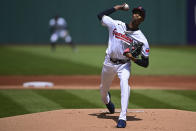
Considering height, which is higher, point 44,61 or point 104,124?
point 104,124

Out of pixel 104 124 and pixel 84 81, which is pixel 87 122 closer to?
pixel 104 124

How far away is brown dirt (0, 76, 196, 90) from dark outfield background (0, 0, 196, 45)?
49.0ft

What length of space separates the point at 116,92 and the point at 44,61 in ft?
29.0

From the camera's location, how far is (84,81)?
13508 mm

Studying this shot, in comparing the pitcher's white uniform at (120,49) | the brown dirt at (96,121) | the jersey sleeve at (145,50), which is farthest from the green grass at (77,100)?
the jersey sleeve at (145,50)

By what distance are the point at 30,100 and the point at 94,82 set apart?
3864 millimetres

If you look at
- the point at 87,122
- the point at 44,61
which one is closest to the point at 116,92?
the point at 87,122

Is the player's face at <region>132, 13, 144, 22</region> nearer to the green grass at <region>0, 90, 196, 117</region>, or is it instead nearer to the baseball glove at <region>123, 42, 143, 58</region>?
the baseball glove at <region>123, 42, 143, 58</region>

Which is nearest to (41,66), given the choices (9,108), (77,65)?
(77,65)

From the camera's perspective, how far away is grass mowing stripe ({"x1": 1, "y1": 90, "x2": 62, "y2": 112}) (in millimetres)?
8820

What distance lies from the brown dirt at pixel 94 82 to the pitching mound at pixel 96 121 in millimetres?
3989

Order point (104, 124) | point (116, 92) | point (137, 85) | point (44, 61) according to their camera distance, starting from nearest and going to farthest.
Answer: point (104, 124)
point (116, 92)
point (137, 85)
point (44, 61)

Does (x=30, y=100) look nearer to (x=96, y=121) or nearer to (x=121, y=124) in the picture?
(x=96, y=121)

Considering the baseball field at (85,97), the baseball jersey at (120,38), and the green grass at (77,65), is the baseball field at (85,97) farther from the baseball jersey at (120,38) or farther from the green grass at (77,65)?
the baseball jersey at (120,38)
